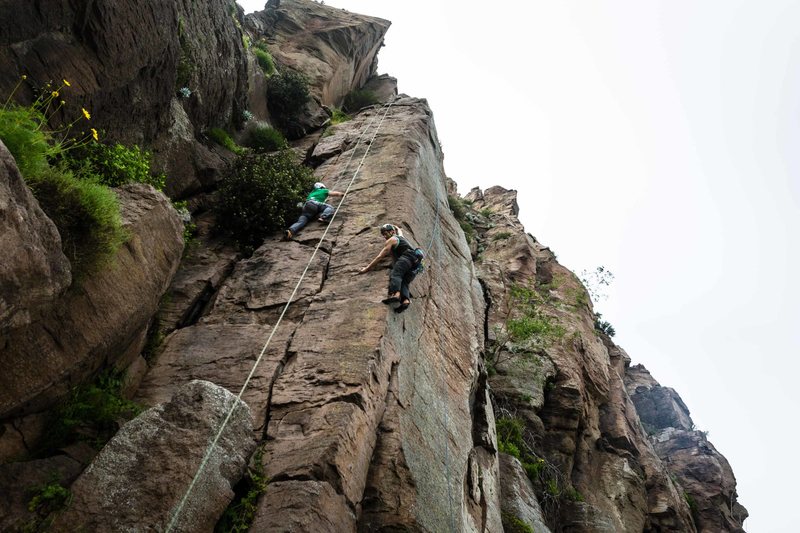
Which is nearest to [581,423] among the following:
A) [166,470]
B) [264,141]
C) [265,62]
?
[264,141]

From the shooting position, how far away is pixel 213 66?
1417 cm

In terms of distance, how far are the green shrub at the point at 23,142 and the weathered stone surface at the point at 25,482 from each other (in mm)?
3334

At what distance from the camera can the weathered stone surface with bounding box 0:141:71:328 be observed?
4.99 metres

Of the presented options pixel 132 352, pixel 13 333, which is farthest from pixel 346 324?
pixel 13 333

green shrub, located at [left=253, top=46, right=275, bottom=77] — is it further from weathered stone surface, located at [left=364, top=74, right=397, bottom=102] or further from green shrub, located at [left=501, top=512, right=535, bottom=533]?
green shrub, located at [left=501, top=512, right=535, bottom=533]

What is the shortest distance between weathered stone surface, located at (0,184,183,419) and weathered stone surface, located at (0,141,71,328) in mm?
575

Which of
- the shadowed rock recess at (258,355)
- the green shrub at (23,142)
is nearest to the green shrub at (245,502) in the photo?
the shadowed rock recess at (258,355)

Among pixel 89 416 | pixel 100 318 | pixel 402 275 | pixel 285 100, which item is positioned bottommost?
pixel 89 416

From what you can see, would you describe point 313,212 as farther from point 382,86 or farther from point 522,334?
point 382,86

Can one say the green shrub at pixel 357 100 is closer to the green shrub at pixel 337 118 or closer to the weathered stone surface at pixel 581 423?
the green shrub at pixel 337 118

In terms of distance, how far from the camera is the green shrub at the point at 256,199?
41.5ft

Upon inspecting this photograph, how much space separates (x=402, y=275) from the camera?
32.7ft

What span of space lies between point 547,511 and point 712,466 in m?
14.1

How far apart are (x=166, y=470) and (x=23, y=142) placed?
414 cm
